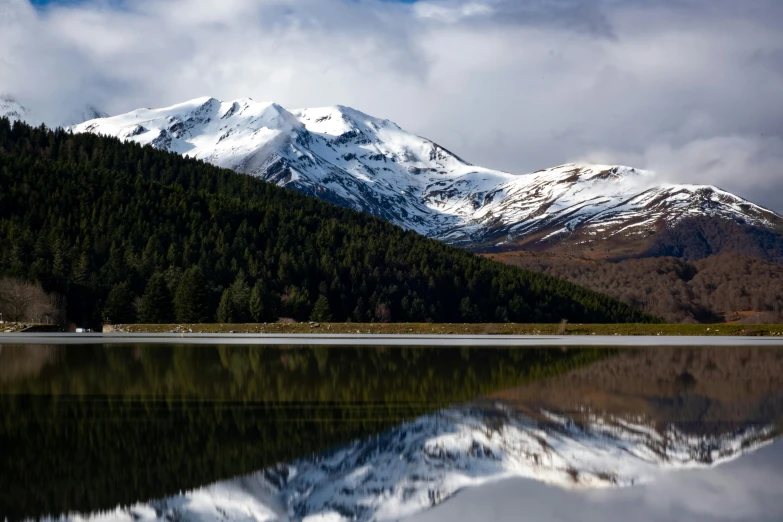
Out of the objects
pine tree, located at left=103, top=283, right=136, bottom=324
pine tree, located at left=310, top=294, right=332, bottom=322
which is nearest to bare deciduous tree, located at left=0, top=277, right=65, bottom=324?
pine tree, located at left=103, top=283, right=136, bottom=324

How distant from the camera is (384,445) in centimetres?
1989

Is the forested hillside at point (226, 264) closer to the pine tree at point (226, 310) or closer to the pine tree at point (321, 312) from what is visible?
the pine tree at point (226, 310)

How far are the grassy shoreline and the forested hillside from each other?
8831mm

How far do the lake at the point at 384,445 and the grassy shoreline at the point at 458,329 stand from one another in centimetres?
4196

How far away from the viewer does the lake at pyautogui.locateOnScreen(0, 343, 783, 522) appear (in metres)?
15.2

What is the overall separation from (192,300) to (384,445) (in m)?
72.2

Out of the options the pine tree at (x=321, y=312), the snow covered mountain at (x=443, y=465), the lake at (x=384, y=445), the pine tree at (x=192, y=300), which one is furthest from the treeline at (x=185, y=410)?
the pine tree at (x=321, y=312)

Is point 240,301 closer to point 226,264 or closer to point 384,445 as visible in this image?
point 226,264

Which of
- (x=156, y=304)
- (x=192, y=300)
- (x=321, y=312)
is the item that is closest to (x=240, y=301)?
(x=192, y=300)

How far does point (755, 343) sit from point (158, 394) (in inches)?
1849

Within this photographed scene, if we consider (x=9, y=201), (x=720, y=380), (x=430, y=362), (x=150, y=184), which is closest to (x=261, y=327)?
(x=430, y=362)

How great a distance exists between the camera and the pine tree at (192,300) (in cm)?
8881

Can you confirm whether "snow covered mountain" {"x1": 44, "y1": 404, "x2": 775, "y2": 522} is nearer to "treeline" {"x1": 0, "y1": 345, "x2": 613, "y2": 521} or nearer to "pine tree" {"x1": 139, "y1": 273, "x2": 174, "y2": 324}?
"treeline" {"x1": 0, "y1": 345, "x2": 613, "y2": 521}

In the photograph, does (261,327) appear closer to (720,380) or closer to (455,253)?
(720,380)
